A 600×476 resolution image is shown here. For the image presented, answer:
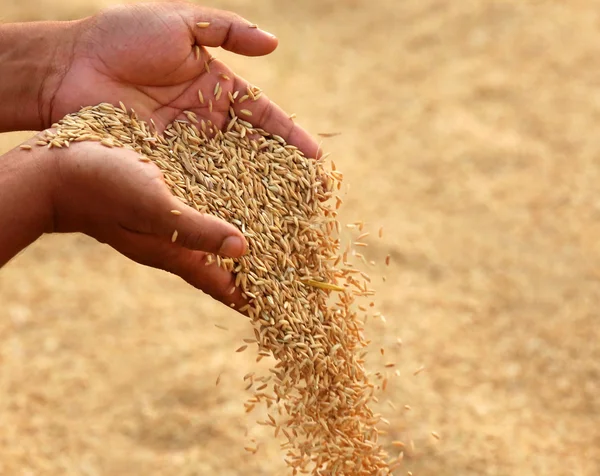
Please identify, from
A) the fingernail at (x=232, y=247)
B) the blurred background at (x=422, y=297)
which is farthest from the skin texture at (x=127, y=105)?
the blurred background at (x=422, y=297)

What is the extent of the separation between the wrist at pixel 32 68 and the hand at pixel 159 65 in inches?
0.7

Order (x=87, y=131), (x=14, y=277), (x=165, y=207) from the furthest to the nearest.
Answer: (x=14, y=277) → (x=87, y=131) → (x=165, y=207)

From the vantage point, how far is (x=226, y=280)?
2090mm

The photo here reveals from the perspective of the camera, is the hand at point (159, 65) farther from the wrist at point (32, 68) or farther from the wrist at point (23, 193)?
the wrist at point (23, 193)

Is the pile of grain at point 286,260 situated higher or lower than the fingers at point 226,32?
lower

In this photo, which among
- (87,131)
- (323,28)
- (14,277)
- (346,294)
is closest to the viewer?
(87,131)

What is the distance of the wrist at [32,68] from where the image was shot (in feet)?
7.97

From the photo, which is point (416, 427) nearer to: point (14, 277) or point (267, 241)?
point (267, 241)

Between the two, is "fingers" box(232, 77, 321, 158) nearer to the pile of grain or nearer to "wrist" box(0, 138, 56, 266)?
the pile of grain

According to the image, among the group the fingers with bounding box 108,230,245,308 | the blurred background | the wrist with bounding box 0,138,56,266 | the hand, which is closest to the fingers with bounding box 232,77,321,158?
the hand

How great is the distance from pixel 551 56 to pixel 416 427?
2901 mm

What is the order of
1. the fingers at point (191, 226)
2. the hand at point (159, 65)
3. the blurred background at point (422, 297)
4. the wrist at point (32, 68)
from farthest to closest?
1. the blurred background at point (422, 297)
2. the wrist at point (32, 68)
3. the hand at point (159, 65)
4. the fingers at point (191, 226)

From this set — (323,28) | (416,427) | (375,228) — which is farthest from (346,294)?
(323,28)

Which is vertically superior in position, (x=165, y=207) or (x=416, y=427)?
(x=165, y=207)
